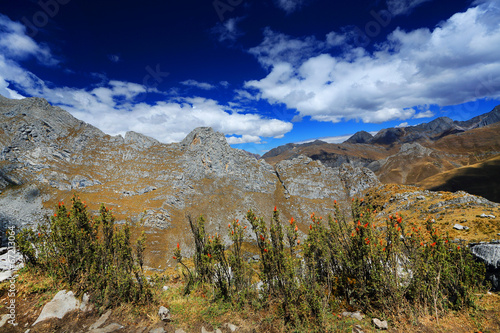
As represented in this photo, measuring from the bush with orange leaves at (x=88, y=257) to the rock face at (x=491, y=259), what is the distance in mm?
18434

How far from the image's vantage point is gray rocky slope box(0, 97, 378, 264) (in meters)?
126

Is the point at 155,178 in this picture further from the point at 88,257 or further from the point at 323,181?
the point at 88,257

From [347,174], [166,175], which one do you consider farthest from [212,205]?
[347,174]

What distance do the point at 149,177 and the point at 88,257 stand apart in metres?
181

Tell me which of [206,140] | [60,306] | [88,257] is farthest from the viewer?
[206,140]

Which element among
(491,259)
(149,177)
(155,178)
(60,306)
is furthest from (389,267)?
(149,177)

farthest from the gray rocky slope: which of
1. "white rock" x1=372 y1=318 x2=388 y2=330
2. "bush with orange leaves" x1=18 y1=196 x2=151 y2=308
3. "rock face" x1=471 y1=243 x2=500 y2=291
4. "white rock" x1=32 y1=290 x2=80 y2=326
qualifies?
"rock face" x1=471 y1=243 x2=500 y2=291

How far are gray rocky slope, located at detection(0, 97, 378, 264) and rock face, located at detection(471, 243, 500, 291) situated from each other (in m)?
119

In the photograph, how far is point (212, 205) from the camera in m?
147

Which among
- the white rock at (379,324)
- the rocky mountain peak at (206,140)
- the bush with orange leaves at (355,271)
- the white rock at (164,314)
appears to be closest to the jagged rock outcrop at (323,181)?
the rocky mountain peak at (206,140)

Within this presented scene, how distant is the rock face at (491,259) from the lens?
35.1ft

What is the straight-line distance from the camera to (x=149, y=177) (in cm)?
17125

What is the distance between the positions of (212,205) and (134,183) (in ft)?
233

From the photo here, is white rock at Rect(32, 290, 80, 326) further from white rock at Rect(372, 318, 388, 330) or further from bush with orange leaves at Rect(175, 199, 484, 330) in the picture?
white rock at Rect(372, 318, 388, 330)
